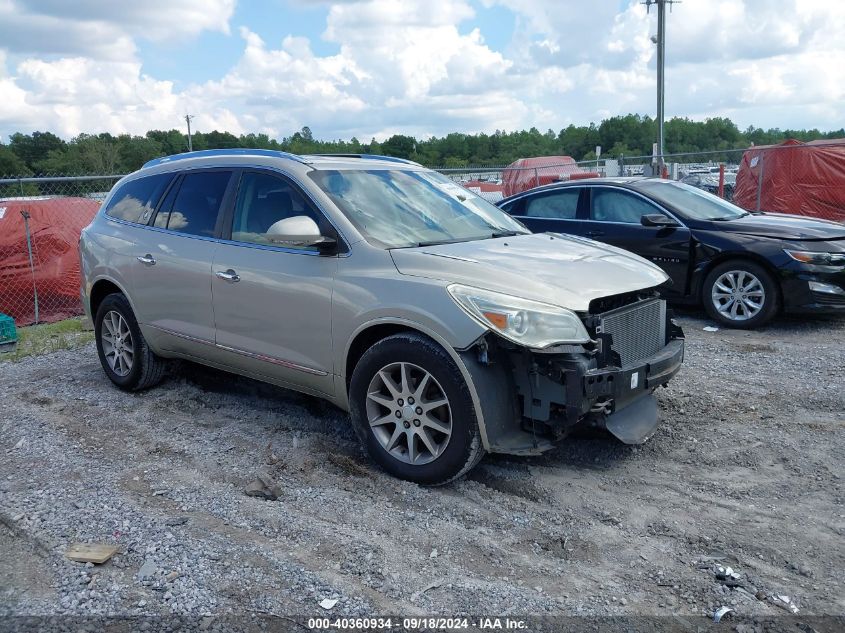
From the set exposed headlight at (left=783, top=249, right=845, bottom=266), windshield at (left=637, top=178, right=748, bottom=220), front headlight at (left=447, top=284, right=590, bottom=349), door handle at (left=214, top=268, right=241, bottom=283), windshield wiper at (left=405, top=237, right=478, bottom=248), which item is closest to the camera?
front headlight at (left=447, top=284, right=590, bottom=349)

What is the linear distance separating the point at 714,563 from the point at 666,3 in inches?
1024

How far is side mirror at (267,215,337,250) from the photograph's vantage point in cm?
460

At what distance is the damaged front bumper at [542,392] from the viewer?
4020mm

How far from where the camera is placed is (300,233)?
4609 mm

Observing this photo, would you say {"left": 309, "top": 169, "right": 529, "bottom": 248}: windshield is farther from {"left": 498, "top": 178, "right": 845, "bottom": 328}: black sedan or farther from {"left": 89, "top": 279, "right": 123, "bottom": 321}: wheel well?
{"left": 498, "top": 178, "right": 845, "bottom": 328}: black sedan

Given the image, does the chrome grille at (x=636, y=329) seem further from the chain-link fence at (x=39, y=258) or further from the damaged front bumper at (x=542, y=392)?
the chain-link fence at (x=39, y=258)

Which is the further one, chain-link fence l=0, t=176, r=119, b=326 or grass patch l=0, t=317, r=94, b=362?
chain-link fence l=0, t=176, r=119, b=326

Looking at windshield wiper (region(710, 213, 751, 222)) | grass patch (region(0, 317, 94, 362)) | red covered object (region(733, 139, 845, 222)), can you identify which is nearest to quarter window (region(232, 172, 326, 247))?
grass patch (region(0, 317, 94, 362))

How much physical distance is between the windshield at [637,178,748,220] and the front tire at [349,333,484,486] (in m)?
5.50

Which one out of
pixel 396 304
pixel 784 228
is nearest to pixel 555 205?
pixel 784 228

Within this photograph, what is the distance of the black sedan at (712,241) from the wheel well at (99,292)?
16.7ft

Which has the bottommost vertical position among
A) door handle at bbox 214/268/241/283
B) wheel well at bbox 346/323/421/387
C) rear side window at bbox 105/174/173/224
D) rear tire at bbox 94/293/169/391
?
rear tire at bbox 94/293/169/391

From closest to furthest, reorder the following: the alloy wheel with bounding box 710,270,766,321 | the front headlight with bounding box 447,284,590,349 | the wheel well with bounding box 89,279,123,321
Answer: the front headlight with bounding box 447,284,590,349 → the wheel well with bounding box 89,279,123,321 → the alloy wheel with bounding box 710,270,766,321

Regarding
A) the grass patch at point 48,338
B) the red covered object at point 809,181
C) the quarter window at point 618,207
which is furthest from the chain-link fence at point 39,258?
the red covered object at point 809,181
